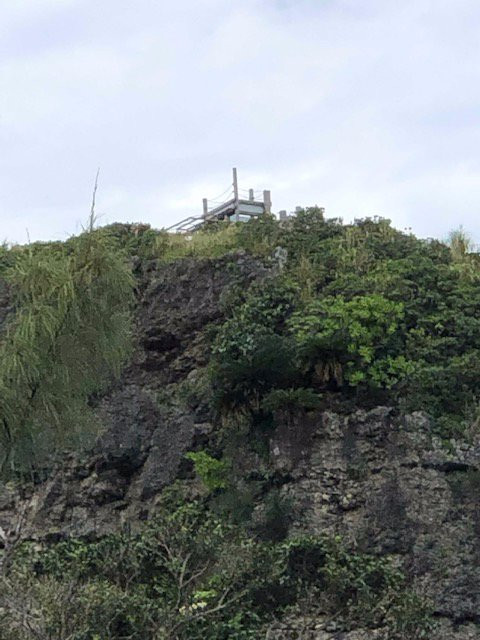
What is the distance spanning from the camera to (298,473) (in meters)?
12.3

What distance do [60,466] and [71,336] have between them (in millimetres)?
6452

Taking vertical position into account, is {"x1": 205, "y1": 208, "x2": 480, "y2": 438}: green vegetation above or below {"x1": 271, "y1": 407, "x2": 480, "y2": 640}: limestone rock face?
above

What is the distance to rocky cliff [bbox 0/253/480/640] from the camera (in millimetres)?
11070

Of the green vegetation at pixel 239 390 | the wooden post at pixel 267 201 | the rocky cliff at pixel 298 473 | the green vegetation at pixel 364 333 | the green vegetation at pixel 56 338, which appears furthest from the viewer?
the wooden post at pixel 267 201

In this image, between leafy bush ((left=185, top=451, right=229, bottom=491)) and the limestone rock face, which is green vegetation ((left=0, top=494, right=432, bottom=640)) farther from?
leafy bush ((left=185, top=451, right=229, bottom=491))

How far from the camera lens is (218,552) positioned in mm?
9406

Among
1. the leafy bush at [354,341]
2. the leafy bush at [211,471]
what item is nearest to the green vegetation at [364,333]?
the leafy bush at [354,341]

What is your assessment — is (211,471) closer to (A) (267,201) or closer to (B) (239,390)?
(B) (239,390)

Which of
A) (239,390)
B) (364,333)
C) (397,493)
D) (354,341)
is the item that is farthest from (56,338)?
(364,333)

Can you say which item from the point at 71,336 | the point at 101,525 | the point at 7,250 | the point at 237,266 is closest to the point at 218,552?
the point at 71,336

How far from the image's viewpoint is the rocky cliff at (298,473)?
11.1 meters

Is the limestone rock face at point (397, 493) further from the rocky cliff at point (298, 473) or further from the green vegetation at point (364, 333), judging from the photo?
the green vegetation at point (364, 333)

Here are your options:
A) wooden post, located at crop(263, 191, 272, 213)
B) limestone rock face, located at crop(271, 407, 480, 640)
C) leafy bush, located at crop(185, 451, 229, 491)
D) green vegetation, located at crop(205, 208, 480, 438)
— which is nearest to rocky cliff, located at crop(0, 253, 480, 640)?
limestone rock face, located at crop(271, 407, 480, 640)

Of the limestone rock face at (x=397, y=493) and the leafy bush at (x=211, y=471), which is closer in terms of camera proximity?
the limestone rock face at (x=397, y=493)
